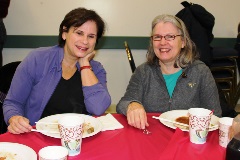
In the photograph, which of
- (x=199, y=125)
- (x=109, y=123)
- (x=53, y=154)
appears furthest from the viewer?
(x=109, y=123)

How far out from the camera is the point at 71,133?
1.07 meters

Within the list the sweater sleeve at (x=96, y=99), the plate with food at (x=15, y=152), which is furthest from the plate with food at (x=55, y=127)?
the sweater sleeve at (x=96, y=99)

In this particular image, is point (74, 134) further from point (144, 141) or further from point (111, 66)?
point (111, 66)

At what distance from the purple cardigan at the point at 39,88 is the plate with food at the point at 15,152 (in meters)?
0.56

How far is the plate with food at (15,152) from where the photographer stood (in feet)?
3.48

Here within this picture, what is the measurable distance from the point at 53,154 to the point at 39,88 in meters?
0.89

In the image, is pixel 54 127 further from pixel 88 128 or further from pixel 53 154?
pixel 53 154

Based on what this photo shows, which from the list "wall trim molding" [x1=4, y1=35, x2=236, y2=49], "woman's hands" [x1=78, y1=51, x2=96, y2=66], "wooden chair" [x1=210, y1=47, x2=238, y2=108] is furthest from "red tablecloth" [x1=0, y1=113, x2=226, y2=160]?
"wall trim molding" [x1=4, y1=35, x2=236, y2=49]

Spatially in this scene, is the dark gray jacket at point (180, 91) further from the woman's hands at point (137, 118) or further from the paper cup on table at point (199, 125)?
the paper cup on table at point (199, 125)

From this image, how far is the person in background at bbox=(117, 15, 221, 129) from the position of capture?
189 cm

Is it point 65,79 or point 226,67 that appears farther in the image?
point 226,67

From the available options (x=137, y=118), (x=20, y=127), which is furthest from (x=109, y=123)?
(x=20, y=127)

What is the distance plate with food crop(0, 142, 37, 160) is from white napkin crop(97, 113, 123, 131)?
1.24 ft

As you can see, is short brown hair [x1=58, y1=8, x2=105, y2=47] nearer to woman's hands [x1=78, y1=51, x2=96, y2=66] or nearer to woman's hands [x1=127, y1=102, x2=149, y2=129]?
woman's hands [x1=78, y1=51, x2=96, y2=66]
